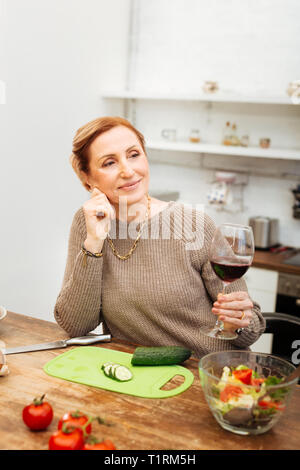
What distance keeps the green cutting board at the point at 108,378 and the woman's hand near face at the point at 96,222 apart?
1.08 feet

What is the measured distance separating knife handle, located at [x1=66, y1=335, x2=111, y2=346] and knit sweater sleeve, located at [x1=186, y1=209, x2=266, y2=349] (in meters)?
0.39

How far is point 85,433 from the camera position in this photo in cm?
92

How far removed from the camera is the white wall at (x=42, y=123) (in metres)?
2.94

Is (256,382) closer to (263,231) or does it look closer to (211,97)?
(263,231)

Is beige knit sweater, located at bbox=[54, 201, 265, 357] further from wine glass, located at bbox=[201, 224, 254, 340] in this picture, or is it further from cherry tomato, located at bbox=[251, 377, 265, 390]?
cherry tomato, located at bbox=[251, 377, 265, 390]

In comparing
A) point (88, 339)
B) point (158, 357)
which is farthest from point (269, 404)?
point (88, 339)

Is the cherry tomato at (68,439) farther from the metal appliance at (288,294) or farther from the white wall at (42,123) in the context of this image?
the metal appliance at (288,294)

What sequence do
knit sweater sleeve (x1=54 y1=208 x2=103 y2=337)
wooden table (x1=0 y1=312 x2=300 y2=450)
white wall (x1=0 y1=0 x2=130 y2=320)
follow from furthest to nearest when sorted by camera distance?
white wall (x1=0 y1=0 x2=130 y2=320) < knit sweater sleeve (x1=54 y1=208 x2=103 y2=337) < wooden table (x1=0 y1=312 x2=300 y2=450)

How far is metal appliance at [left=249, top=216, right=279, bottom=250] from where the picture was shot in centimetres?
348

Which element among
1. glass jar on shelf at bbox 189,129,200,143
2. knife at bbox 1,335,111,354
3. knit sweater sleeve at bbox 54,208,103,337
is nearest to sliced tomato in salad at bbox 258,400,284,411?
knife at bbox 1,335,111,354

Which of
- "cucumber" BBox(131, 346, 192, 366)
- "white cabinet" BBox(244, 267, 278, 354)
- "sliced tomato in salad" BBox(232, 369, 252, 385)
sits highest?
"sliced tomato in salad" BBox(232, 369, 252, 385)

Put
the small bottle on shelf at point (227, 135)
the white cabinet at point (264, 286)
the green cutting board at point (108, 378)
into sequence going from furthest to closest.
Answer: the small bottle on shelf at point (227, 135) < the white cabinet at point (264, 286) < the green cutting board at point (108, 378)

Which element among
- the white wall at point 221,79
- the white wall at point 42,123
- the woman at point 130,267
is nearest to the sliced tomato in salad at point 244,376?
the woman at point 130,267

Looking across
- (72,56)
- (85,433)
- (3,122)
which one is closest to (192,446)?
(85,433)
